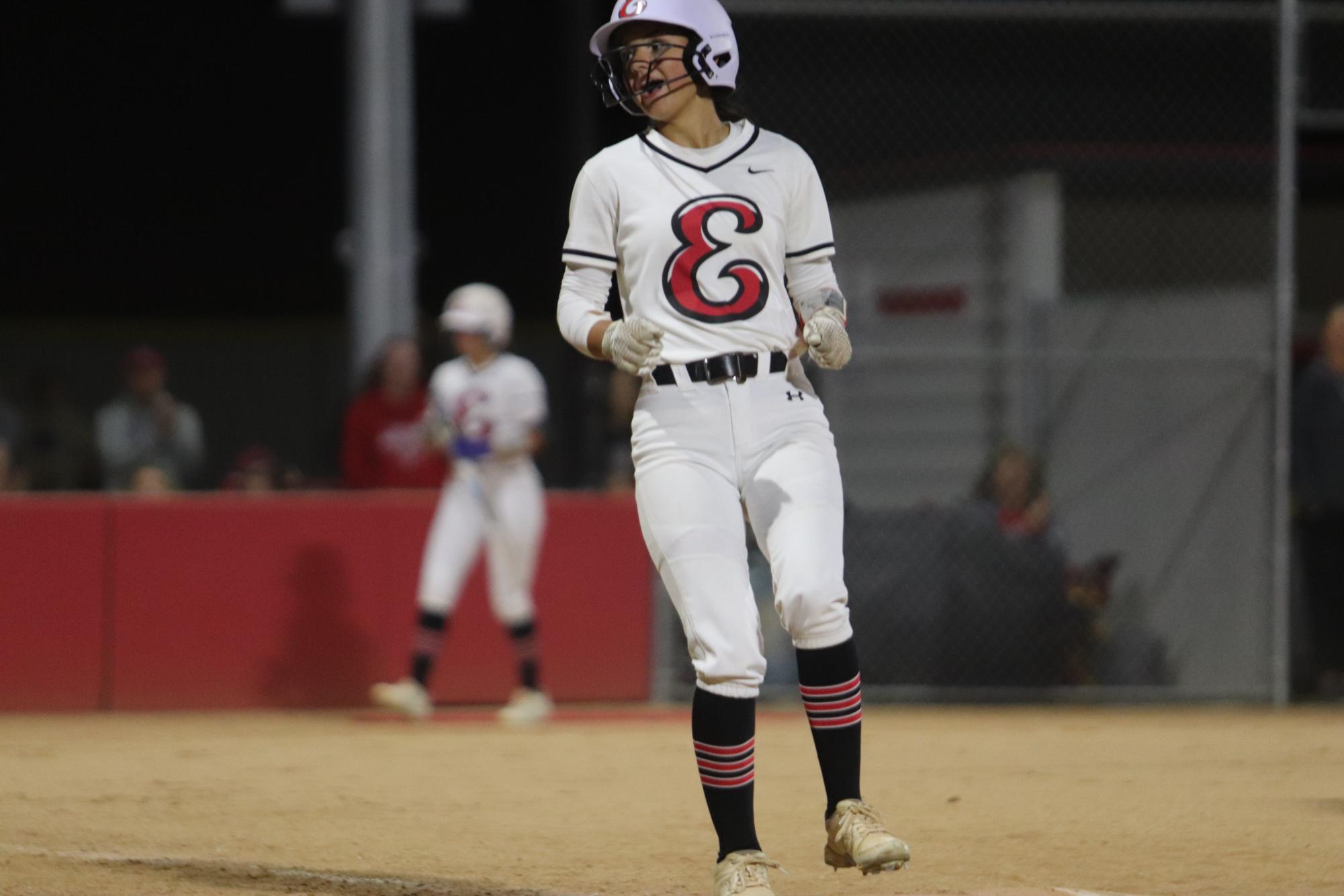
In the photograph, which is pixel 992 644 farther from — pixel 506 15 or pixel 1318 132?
pixel 506 15

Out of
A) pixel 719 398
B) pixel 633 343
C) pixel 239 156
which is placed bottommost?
pixel 719 398

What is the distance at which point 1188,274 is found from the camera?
1262 centimetres

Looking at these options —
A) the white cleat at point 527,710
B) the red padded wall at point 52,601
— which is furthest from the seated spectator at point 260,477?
the white cleat at point 527,710

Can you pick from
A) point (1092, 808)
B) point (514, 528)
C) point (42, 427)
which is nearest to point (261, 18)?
point (42, 427)

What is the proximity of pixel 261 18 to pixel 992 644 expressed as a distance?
17.1 meters

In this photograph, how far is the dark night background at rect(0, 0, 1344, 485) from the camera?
2253 centimetres

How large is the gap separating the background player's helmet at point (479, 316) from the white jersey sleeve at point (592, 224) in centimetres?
551

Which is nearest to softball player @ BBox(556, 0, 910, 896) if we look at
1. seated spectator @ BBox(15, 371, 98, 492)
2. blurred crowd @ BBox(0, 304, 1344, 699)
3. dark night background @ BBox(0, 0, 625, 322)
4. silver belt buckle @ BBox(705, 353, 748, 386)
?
silver belt buckle @ BBox(705, 353, 748, 386)

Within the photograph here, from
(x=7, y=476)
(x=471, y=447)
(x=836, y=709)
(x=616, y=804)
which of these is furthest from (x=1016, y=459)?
(x=836, y=709)

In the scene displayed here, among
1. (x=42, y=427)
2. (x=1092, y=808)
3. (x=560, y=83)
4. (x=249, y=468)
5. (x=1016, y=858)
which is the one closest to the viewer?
(x=1016, y=858)

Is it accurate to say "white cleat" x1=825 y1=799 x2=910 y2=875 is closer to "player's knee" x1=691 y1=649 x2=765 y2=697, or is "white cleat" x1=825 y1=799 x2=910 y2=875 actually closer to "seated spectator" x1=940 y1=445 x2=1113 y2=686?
"player's knee" x1=691 y1=649 x2=765 y2=697

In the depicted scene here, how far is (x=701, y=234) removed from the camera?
16.3ft

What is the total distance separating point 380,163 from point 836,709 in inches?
300

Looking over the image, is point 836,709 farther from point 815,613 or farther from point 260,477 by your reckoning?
point 260,477
